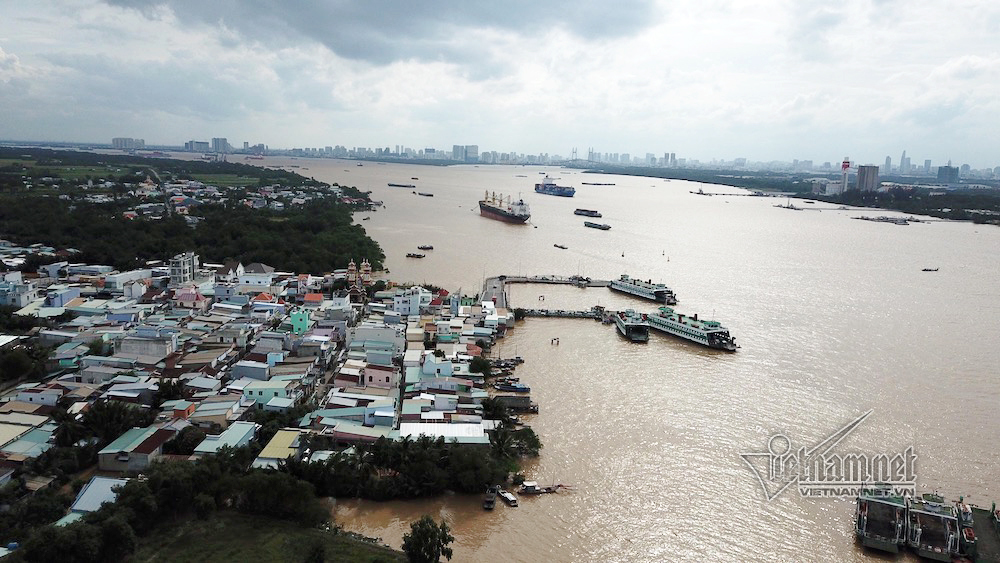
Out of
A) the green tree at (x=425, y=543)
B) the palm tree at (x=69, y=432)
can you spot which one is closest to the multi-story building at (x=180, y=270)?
the palm tree at (x=69, y=432)

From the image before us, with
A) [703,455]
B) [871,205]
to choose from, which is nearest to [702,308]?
[703,455]

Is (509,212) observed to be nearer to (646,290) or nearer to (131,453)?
(646,290)

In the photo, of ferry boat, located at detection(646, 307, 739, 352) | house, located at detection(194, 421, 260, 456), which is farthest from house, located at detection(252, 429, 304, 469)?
ferry boat, located at detection(646, 307, 739, 352)

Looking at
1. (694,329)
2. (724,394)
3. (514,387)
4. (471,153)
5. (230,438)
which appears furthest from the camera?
(471,153)

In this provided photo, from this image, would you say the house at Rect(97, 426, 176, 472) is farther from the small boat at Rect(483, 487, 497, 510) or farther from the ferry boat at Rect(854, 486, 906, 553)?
the ferry boat at Rect(854, 486, 906, 553)

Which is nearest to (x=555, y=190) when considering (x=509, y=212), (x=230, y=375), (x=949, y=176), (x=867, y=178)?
(x=509, y=212)

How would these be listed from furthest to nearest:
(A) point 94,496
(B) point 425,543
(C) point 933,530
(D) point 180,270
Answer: (D) point 180,270 → (C) point 933,530 → (A) point 94,496 → (B) point 425,543

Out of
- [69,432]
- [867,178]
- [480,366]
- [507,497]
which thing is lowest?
[507,497]
